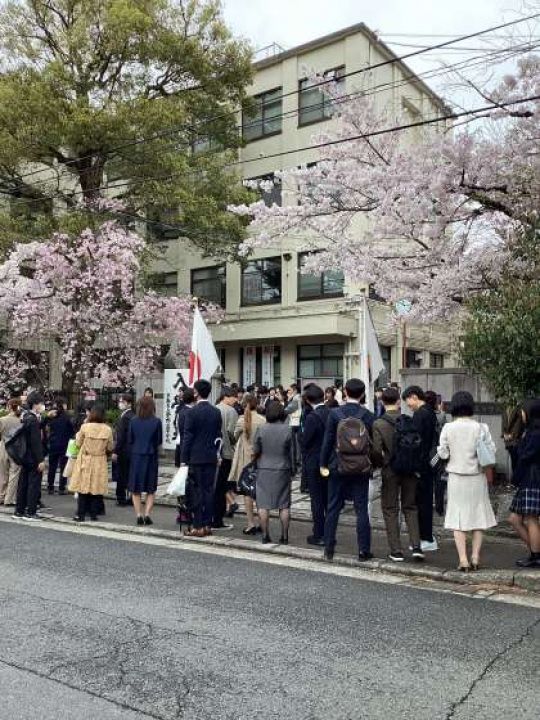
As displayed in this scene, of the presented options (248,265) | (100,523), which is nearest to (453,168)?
(100,523)

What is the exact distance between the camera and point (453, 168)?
459 inches

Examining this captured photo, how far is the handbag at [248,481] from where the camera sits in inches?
350

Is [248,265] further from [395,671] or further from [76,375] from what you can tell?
[395,671]

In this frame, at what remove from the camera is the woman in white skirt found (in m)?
7.07

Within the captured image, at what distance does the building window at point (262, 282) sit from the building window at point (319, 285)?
3.82 feet

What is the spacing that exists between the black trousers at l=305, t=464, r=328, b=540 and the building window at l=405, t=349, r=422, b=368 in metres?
20.2

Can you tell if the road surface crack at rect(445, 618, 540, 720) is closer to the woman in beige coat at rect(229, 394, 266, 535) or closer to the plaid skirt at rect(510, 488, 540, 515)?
the plaid skirt at rect(510, 488, 540, 515)

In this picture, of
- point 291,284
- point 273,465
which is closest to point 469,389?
point 273,465

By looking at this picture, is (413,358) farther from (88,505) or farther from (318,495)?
(318,495)

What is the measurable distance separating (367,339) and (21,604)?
5589 mm

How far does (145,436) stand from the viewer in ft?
32.5

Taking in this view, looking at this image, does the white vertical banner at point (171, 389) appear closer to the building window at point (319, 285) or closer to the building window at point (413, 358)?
the building window at point (319, 285)

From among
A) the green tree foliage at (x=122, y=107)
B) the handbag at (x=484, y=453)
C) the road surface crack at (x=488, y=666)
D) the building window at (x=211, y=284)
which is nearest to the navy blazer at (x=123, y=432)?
the handbag at (x=484, y=453)

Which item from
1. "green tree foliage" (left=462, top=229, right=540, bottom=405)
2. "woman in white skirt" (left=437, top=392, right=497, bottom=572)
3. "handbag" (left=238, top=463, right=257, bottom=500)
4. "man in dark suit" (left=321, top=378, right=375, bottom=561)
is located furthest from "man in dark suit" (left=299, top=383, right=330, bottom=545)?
"green tree foliage" (left=462, top=229, right=540, bottom=405)
